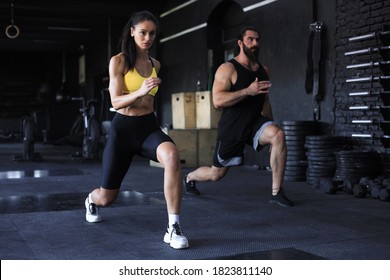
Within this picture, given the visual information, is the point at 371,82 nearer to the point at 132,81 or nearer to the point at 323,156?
the point at 323,156

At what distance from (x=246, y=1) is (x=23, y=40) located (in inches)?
386

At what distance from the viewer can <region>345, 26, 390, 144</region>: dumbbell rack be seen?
490 centimetres

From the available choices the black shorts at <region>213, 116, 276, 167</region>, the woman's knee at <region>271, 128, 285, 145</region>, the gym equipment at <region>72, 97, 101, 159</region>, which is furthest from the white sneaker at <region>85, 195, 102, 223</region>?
the gym equipment at <region>72, 97, 101, 159</region>

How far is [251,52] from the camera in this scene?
399 centimetres

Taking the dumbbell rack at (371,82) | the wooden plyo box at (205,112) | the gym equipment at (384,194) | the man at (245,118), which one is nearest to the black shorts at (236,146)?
the man at (245,118)

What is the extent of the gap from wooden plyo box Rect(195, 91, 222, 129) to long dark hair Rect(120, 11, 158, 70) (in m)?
4.24

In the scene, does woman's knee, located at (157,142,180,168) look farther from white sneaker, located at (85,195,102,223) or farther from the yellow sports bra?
white sneaker, located at (85,195,102,223)

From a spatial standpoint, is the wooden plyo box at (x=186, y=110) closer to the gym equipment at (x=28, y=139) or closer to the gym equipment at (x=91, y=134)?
the gym equipment at (x=91, y=134)

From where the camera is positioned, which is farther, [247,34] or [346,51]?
[346,51]

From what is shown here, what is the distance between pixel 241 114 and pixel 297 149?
1812 mm

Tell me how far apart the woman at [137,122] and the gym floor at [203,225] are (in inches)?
11.5

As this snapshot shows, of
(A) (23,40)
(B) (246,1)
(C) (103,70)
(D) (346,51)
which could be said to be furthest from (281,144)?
(A) (23,40)

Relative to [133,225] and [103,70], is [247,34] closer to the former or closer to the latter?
[133,225]

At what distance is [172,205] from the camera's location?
2.69 m
